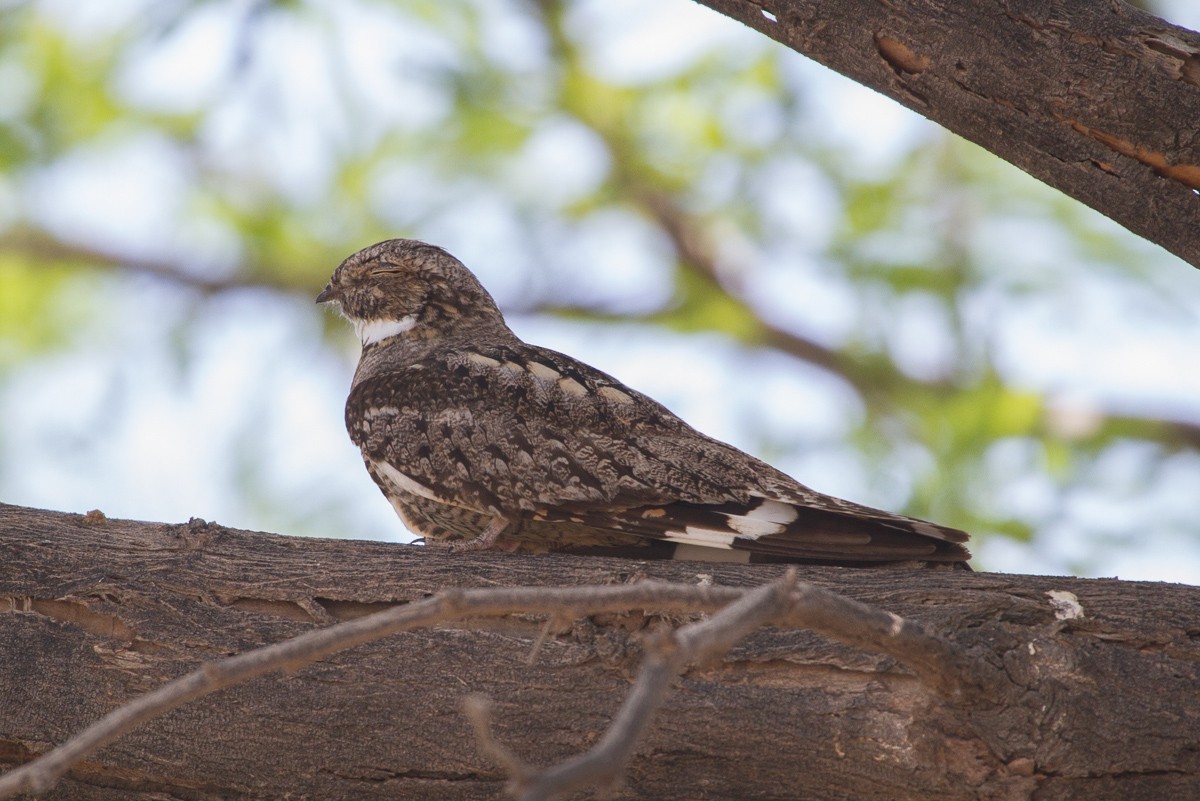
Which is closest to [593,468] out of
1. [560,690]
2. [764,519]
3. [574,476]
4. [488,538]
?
[574,476]

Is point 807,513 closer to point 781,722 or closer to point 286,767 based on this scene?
point 781,722

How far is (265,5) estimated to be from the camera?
592cm

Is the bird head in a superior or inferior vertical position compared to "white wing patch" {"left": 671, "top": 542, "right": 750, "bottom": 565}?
superior

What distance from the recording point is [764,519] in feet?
10.6

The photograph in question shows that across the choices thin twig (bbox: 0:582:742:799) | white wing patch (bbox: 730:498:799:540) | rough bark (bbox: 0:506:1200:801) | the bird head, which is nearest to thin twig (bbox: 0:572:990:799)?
thin twig (bbox: 0:582:742:799)

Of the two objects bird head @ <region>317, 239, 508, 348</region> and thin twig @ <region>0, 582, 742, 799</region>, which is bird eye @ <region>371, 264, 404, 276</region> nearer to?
bird head @ <region>317, 239, 508, 348</region>

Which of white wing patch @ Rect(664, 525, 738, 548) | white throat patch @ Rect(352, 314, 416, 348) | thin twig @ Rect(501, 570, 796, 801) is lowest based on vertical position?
thin twig @ Rect(501, 570, 796, 801)

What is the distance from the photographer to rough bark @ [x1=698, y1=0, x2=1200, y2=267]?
2781mm

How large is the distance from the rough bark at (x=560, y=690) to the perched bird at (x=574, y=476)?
221 mm

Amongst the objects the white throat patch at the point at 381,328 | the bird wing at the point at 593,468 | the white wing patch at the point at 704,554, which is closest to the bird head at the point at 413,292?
the white throat patch at the point at 381,328

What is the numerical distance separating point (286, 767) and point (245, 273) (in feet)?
14.7

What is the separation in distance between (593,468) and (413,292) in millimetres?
1451

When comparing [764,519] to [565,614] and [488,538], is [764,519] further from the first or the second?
[565,614]

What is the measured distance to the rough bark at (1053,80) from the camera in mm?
2781
